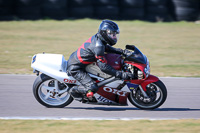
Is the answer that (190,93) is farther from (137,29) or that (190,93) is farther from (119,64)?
(137,29)

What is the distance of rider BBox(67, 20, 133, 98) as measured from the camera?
5.68 meters

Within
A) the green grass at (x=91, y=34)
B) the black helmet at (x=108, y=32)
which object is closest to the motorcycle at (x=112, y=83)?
the black helmet at (x=108, y=32)

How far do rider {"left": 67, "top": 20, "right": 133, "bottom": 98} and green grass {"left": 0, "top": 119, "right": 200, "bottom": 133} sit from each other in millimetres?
803

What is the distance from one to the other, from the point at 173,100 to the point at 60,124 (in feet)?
9.32

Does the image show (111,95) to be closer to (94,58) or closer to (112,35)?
(94,58)

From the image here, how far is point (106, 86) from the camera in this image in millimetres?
5969

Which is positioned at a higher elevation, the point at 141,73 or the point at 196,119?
the point at 141,73

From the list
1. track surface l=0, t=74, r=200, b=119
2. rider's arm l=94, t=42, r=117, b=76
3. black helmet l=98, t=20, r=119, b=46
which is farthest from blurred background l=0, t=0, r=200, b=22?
rider's arm l=94, t=42, r=117, b=76

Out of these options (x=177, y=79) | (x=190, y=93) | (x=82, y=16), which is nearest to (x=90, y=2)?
(x=82, y=16)

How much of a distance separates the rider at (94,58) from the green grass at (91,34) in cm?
371

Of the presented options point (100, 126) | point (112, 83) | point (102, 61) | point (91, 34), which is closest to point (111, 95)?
point (112, 83)

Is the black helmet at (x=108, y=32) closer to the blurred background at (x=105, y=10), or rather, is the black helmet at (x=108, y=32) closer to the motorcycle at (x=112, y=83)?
the motorcycle at (x=112, y=83)

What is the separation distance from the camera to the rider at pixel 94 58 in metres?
5.68

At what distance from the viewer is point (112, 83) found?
19.5 feet
